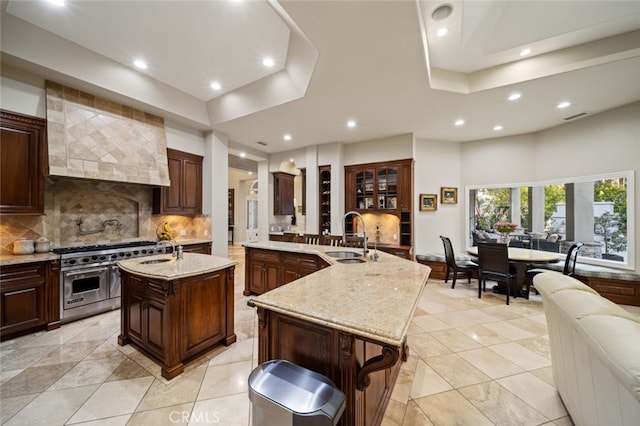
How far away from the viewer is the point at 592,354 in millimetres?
1284

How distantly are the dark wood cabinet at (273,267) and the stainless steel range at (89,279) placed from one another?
5.76ft

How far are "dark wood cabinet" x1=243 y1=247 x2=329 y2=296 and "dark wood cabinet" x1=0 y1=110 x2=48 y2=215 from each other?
8.93 feet

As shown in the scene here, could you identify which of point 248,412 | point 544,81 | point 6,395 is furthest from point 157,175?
point 544,81

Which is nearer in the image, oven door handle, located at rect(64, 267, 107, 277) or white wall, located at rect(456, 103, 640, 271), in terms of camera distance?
oven door handle, located at rect(64, 267, 107, 277)

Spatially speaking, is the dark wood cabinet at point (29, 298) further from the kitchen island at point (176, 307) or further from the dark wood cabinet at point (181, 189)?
the dark wood cabinet at point (181, 189)

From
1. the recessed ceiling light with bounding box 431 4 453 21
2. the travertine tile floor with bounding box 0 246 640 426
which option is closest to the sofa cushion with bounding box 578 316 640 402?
the travertine tile floor with bounding box 0 246 640 426

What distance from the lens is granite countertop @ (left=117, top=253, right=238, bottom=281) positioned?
201 cm

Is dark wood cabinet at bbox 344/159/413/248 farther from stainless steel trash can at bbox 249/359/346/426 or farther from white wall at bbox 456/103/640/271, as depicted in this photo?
stainless steel trash can at bbox 249/359/346/426

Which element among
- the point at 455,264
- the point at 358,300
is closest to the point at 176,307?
the point at 358,300

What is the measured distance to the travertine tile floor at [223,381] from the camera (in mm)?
1689

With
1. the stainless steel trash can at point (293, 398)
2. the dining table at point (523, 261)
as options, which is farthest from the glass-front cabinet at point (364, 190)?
the stainless steel trash can at point (293, 398)

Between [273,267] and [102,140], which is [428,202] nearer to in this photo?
[273,267]

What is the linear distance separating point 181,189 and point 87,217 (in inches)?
55.8

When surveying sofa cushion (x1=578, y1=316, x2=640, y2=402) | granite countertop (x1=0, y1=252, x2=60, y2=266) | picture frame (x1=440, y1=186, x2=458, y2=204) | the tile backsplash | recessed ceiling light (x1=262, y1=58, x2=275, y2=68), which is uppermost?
recessed ceiling light (x1=262, y1=58, x2=275, y2=68)
